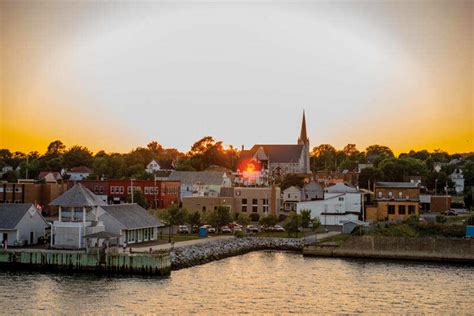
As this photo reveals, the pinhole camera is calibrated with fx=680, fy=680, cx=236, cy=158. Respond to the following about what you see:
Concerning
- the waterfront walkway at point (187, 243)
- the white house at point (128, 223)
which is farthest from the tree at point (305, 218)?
the white house at point (128, 223)

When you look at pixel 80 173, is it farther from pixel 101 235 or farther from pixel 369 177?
pixel 101 235

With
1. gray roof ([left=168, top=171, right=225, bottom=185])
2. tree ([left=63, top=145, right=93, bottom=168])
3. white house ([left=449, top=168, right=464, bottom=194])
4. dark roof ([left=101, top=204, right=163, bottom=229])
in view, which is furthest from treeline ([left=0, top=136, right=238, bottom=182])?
dark roof ([left=101, top=204, right=163, bottom=229])

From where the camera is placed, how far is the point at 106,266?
48.0 metres

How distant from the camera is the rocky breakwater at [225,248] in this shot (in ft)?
172

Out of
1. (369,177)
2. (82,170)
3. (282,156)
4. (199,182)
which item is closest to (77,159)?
(82,170)

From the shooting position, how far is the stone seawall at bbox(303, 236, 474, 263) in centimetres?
5850

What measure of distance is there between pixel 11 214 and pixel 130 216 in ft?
31.4

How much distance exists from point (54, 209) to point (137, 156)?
6454 centimetres

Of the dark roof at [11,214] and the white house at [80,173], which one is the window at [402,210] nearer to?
the dark roof at [11,214]

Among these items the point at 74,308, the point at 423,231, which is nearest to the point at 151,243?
the point at 74,308

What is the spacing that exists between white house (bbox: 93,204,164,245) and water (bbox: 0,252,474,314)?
7.13 m

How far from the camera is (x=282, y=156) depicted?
5817 inches

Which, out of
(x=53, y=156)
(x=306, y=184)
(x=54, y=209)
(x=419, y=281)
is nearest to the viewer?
(x=419, y=281)

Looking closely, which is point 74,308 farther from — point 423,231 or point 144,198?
point 144,198
